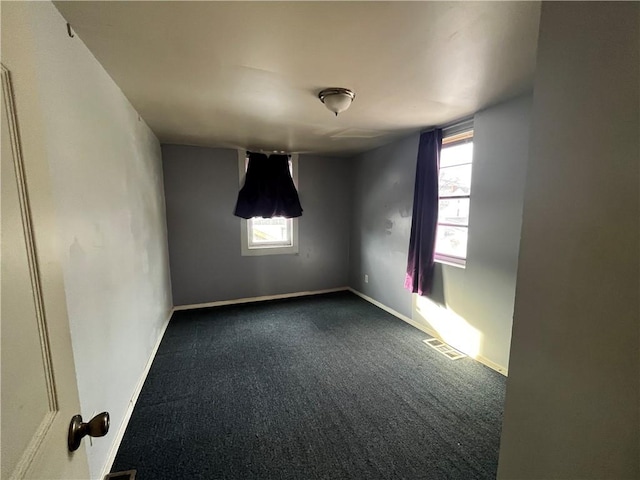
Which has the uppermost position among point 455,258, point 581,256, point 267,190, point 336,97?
point 336,97

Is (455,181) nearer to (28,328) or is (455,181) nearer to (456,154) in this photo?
(456,154)

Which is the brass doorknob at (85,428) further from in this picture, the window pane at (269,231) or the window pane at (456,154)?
the window pane at (269,231)

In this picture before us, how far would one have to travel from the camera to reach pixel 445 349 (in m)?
2.80

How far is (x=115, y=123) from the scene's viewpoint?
1810 mm

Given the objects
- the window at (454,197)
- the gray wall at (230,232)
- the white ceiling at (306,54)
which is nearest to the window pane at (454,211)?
the window at (454,197)

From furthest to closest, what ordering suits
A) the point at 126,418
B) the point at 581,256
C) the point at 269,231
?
1. the point at 269,231
2. the point at 126,418
3. the point at 581,256

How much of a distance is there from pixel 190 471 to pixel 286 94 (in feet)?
7.62

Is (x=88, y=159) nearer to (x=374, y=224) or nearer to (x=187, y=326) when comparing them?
(x=187, y=326)

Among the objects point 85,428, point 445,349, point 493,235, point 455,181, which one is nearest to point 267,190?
point 455,181

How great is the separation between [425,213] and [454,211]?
0.27m

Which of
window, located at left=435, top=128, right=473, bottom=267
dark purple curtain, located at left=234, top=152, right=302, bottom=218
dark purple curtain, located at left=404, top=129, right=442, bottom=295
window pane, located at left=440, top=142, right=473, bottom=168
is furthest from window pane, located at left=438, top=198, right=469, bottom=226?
dark purple curtain, located at left=234, top=152, right=302, bottom=218

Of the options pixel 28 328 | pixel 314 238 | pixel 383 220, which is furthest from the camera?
pixel 314 238

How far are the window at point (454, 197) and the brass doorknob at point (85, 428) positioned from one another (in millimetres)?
2751

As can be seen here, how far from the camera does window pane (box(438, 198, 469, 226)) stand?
2717 mm
